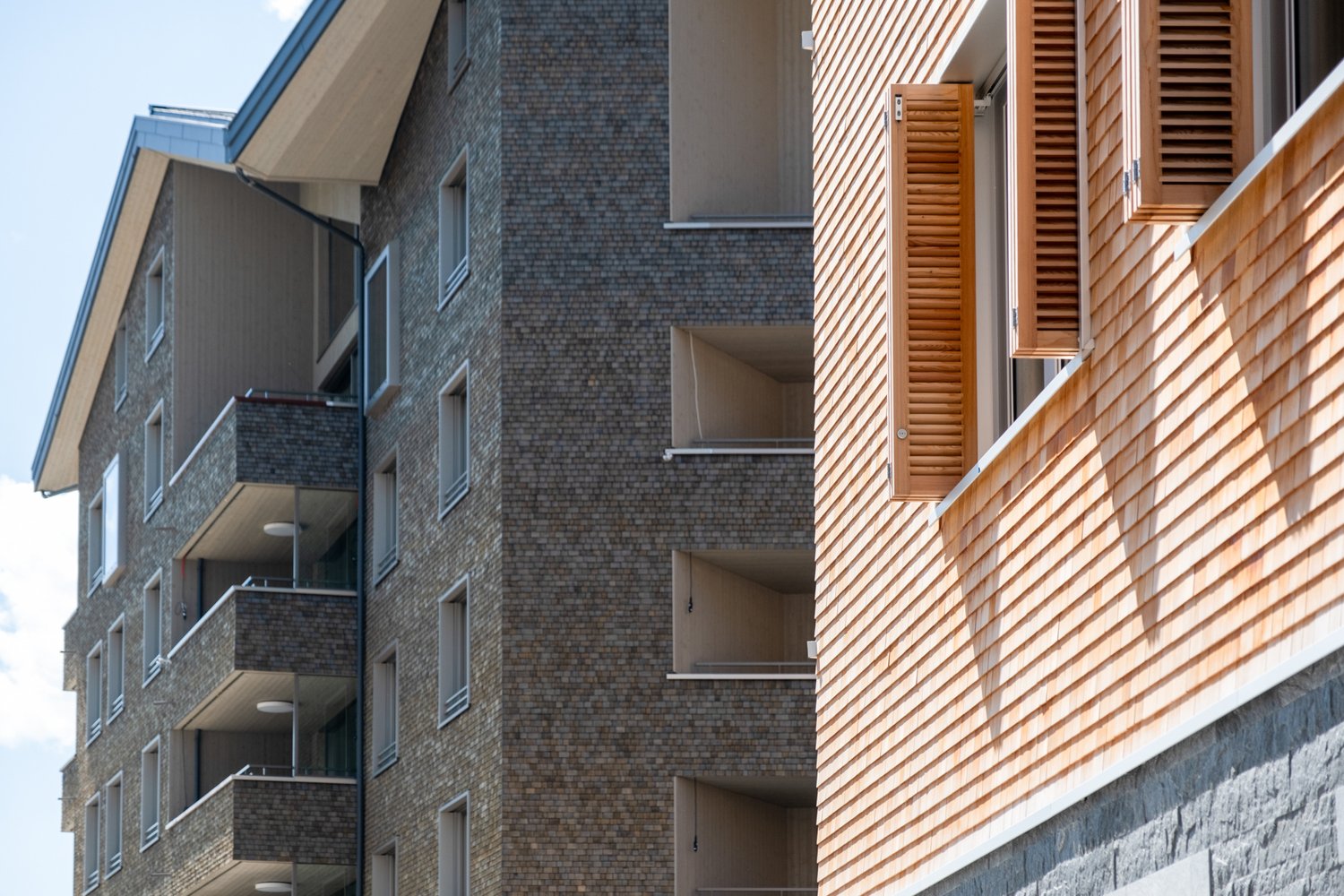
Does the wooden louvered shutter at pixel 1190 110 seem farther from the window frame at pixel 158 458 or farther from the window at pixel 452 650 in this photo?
the window frame at pixel 158 458

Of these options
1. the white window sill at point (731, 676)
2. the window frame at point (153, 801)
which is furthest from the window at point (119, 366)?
the white window sill at point (731, 676)

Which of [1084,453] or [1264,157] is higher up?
[1264,157]

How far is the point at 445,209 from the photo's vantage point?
27.4 meters

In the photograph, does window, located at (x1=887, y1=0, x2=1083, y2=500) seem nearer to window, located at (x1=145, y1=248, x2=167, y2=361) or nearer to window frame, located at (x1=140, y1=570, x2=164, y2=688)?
window frame, located at (x1=140, y1=570, x2=164, y2=688)

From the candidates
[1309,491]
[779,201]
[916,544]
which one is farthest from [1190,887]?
[779,201]

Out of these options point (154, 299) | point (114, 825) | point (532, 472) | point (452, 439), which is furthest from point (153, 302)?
point (532, 472)

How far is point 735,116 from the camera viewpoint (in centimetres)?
2545

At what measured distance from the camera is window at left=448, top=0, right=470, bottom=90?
2733cm

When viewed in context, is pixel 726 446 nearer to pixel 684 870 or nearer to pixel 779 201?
pixel 779 201

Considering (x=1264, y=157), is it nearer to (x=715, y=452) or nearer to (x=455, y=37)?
(x=715, y=452)

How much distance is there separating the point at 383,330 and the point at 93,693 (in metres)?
14.3

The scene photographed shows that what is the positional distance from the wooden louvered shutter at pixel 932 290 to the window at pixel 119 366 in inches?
1199

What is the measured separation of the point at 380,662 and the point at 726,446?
21.0 ft

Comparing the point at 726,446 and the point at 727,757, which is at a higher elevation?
the point at 726,446
